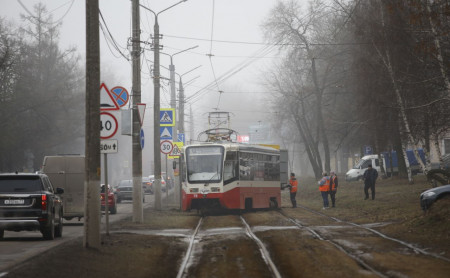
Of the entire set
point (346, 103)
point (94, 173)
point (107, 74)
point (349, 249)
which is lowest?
point (349, 249)

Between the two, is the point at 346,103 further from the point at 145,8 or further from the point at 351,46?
the point at 145,8

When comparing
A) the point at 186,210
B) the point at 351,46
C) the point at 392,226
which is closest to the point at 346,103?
the point at 351,46

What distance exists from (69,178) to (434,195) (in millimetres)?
13040

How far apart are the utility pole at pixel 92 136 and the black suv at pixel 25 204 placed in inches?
166

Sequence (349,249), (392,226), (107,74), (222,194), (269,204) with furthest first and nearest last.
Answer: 1. (107,74)
2. (269,204)
3. (222,194)
4. (392,226)
5. (349,249)

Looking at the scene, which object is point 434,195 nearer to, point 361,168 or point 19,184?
point 19,184

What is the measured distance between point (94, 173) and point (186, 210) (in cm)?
1621

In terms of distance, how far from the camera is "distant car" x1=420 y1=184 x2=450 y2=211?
1934 cm

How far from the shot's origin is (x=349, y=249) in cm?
1461

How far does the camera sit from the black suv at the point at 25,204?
58.5 feet

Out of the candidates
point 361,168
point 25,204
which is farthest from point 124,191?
point 25,204

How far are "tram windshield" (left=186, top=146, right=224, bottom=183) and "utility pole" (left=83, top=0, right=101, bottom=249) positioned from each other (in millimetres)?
15255

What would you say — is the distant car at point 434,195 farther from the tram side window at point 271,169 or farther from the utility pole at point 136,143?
the tram side window at point 271,169

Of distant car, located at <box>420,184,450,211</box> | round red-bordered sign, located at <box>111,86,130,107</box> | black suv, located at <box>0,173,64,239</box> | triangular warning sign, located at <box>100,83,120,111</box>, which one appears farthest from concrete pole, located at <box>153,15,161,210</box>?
triangular warning sign, located at <box>100,83,120,111</box>
